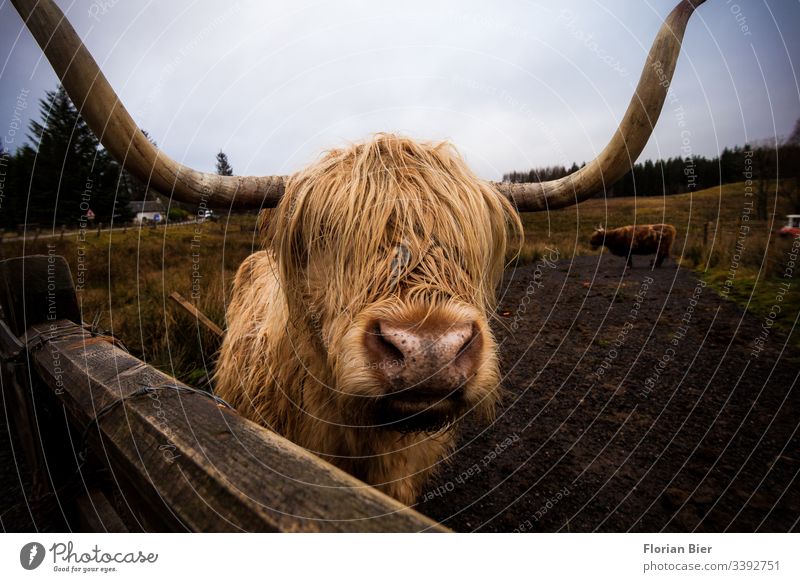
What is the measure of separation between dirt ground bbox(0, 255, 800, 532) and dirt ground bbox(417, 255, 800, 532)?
0.05ft

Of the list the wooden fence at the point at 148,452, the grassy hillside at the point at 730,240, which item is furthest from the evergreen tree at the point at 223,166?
the grassy hillside at the point at 730,240

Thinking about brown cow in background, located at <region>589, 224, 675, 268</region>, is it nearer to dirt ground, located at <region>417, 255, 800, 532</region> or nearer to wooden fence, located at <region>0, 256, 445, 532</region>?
dirt ground, located at <region>417, 255, 800, 532</region>

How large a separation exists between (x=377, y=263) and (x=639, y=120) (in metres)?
1.43

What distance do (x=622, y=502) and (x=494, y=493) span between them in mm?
1064

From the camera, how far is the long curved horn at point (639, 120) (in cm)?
161

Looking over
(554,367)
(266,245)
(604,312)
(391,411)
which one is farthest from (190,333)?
(604,312)

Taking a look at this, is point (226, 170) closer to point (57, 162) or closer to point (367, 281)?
point (367, 281)

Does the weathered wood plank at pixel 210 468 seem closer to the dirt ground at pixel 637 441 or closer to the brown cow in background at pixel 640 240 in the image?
the dirt ground at pixel 637 441

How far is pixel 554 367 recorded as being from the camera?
606cm

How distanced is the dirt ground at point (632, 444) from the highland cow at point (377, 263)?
936 mm

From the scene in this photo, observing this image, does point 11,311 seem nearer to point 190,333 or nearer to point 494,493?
point 190,333

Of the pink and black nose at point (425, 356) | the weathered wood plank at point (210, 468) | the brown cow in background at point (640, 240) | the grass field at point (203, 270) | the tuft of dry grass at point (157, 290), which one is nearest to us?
the weathered wood plank at point (210, 468)

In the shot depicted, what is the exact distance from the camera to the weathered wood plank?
798 mm

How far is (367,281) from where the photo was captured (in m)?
1.58
